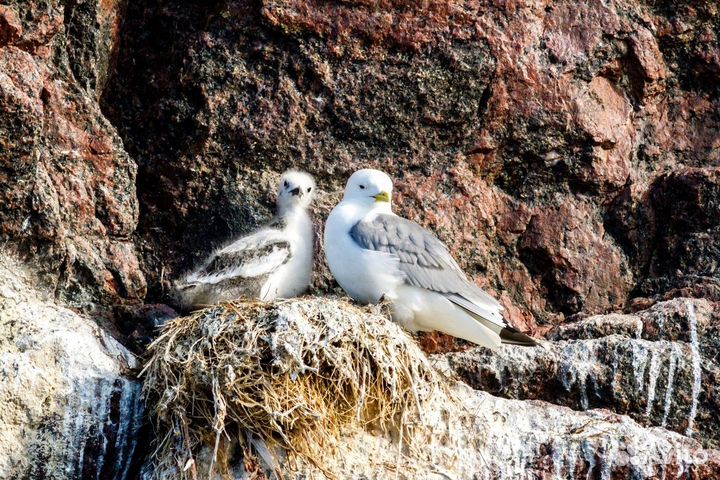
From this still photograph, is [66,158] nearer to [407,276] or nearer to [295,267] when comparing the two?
[295,267]

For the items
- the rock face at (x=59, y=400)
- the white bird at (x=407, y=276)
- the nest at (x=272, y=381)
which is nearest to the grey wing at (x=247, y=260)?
the white bird at (x=407, y=276)

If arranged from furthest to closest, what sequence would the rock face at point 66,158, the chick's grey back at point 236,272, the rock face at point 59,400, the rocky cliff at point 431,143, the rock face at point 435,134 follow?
the rock face at point 435,134 → the rocky cliff at point 431,143 → the chick's grey back at point 236,272 → the rock face at point 66,158 → the rock face at point 59,400

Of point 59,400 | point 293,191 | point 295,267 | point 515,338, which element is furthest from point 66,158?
point 515,338

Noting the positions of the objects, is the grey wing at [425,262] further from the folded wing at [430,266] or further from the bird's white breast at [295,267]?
the bird's white breast at [295,267]

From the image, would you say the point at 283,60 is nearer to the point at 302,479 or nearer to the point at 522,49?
the point at 522,49

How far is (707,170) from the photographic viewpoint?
21.8 ft

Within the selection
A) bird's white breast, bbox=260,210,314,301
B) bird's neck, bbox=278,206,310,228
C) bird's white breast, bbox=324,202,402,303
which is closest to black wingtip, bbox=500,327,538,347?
bird's white breast, bbox=324,202,402,303

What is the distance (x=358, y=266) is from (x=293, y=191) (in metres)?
0.62

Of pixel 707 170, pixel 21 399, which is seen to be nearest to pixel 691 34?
pixel 707 170

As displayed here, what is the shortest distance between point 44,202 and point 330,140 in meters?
1.64

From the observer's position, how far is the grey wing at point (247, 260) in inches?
235

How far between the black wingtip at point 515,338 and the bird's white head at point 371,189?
0.87 m

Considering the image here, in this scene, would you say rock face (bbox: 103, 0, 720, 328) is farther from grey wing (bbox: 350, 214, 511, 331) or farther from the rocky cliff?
grey wing (bbox: 350, 214, 511, 331)

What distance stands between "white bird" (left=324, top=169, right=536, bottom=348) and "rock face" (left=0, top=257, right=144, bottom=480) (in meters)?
1.19
